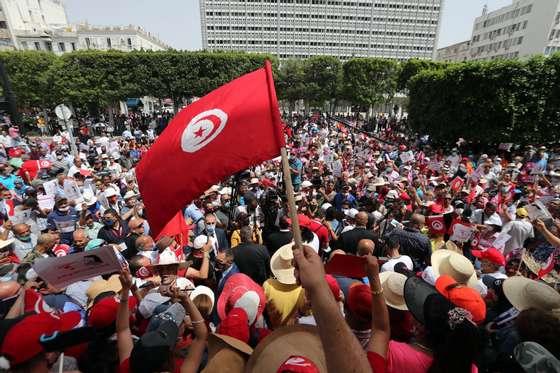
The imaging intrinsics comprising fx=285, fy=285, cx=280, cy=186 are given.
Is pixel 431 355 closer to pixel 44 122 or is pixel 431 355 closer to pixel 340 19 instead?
pixel 44 122

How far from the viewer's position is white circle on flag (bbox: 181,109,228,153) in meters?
2.48

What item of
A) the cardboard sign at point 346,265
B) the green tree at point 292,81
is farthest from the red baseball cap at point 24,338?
the green tree at point 292,81

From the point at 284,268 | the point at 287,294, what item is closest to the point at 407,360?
the point at 287,294

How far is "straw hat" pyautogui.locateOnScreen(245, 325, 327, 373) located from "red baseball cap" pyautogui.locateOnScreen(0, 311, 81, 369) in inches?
47.7

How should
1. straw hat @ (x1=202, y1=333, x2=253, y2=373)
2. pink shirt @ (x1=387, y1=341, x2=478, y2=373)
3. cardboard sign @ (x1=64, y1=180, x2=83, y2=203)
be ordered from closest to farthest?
pink shirt @ (x1=387, y1=341, x2=478, y2=373), straw hat @ (x1=202, y1=333, x2=253, y2=373), cardboard sign @ (x1=64, y1=180, x2=83, y2=203)

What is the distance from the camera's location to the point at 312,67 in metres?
44.4

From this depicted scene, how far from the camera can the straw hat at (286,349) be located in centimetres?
163

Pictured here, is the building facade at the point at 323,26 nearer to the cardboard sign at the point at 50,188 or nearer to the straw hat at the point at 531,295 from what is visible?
the cardboard sign at the point at 50,188

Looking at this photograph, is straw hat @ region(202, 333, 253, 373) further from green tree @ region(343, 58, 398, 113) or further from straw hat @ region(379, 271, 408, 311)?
green tree @ region(343, 58, 398, 113)

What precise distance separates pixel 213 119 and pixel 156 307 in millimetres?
1776

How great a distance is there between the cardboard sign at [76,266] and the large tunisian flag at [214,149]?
394mm

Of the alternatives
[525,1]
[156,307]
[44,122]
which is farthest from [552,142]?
[525,1]

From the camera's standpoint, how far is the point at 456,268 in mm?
2977

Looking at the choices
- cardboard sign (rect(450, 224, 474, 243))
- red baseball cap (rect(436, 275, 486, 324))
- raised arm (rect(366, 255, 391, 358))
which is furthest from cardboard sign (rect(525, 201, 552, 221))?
raised arm (rect(366, 255, 391, 358))
